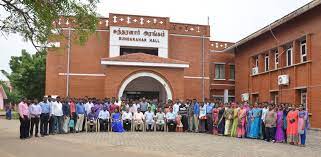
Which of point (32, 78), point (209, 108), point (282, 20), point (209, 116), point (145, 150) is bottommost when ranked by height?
point (145, 150)

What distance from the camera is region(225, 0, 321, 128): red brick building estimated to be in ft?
73.8

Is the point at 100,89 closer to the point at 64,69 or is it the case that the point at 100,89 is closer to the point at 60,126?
the point at 64,69

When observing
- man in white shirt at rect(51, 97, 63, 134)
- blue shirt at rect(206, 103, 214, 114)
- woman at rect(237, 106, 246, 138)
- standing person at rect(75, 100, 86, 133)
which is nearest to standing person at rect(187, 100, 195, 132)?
blue shirt at rect(206, 103, 214, 114)

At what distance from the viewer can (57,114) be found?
19.5m

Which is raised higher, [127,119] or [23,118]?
[23,118]

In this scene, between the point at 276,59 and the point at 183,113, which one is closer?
the point at 183,113

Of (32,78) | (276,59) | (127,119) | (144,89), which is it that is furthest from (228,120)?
(32,78)

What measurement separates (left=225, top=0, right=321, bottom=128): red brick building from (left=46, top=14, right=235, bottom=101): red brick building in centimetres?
347

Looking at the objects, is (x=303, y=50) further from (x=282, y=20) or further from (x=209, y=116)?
(x=209, y=116)

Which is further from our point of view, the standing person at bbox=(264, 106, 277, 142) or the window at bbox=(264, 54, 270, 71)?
the window at bbox=(264, 54, 270, 71)

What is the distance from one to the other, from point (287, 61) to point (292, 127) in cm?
1054

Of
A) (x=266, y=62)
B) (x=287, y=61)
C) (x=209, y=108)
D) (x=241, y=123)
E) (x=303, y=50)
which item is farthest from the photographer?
(x=266, y=62)

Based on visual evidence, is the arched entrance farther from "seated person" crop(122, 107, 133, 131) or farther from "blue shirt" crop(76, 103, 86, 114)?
"blue shirt" crop(76, 103, 86, 114)

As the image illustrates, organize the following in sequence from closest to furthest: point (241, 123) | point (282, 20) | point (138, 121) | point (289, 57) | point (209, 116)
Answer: point (241, 123) < point (209, 116) < point (138, 121) < point (282, 20) < point (289, 57)
